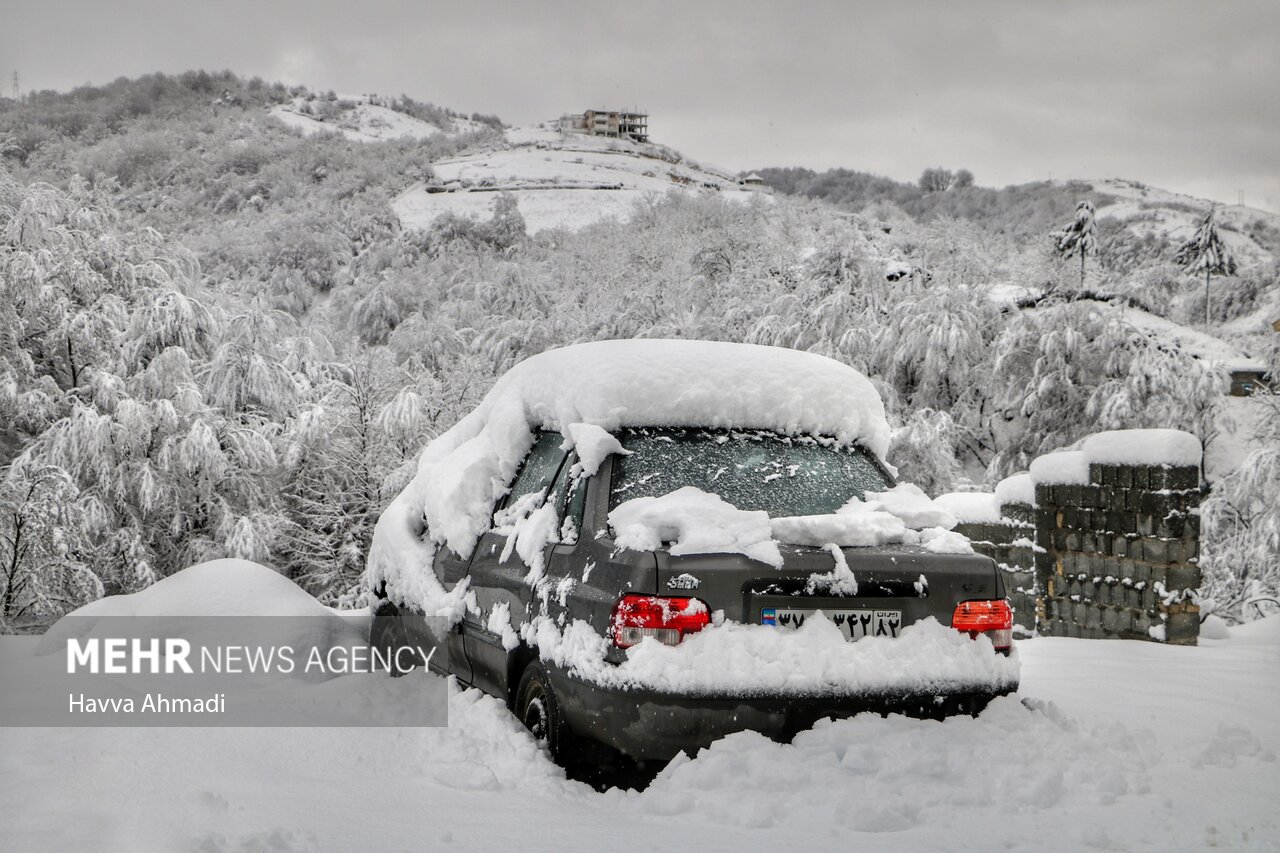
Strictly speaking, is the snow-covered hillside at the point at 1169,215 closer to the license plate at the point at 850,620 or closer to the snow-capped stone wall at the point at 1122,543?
the snow-capped stone wall at the point at 1122,543

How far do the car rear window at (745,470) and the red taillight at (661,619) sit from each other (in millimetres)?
602

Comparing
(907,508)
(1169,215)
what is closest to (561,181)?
(1169,215)

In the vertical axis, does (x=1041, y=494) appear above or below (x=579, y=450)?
below

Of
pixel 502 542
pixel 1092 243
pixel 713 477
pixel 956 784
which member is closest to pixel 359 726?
pixel 502 542

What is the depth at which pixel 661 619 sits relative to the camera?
11.8 feet

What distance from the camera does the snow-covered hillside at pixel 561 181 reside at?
6381 centimetres

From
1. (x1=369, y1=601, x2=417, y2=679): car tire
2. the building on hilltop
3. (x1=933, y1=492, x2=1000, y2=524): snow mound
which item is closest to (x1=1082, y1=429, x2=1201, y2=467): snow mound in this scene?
Result: (x1=933, y1=492, x2=1000, y2=524): snow mound

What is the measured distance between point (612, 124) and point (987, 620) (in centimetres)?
10974

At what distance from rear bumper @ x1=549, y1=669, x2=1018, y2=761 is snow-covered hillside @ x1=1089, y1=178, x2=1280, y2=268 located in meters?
56.3

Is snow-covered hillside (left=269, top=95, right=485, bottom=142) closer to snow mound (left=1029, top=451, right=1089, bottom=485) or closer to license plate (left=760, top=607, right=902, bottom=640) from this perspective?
snow mound (left=1029, top=451, right=1089, bottom=485)

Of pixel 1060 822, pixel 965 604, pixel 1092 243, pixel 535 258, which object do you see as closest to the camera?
pixel 1060 822

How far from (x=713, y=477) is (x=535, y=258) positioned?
50.0 metres

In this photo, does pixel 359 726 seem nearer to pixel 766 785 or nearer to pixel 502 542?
pixel 502 542

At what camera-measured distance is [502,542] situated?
4.79 meters
